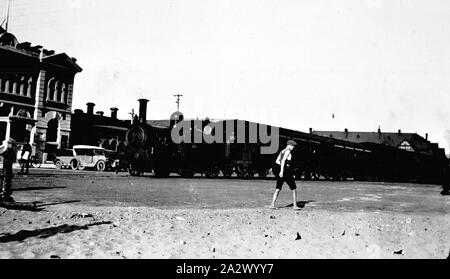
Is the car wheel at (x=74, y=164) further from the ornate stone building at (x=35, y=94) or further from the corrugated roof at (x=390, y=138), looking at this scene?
the corrugated roof at (x=390, y=138)

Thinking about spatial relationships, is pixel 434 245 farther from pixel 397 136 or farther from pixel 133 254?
pixel 397 136

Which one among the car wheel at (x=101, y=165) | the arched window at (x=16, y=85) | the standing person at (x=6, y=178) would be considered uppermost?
the arched window at (x=16, y=85)

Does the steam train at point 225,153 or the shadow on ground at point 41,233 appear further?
the steam train at point 225,153

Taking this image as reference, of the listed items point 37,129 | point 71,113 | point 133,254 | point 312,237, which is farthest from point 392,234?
point 71,113

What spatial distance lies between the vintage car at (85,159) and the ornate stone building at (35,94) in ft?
11.9

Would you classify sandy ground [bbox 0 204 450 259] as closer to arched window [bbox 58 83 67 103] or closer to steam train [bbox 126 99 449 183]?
steam train [bbox 126 99 449 183]

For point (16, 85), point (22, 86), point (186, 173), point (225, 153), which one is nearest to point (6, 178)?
point (186, 173)

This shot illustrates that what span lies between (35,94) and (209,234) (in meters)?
33.2

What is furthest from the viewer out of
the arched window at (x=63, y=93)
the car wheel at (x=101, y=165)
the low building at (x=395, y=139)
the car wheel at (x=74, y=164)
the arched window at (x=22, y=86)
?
the low building at (x=395, y=139)

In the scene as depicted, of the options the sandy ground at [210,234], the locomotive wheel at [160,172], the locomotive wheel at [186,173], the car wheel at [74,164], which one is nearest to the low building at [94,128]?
the car wheel at [74,164]

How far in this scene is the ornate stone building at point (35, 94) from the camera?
30.0 metres

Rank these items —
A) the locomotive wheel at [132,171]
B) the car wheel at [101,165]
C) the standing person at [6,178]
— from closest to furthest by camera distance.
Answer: the standing person at [6,178], the locomotive wheel at [132,171], the car wheel at [101,165]

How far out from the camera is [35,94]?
33.0 meters

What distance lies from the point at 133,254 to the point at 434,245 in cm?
435
